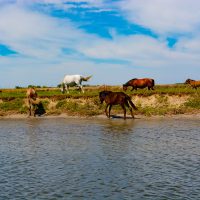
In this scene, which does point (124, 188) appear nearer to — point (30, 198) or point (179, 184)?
point (179, 184)

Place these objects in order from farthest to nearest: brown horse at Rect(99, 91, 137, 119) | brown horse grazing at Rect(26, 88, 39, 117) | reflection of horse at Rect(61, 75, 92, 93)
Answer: reflection of horse at Rect(61, 75, 92, 93) < brown horse grazing at Rect(26, 88, 39, 117) < brown horse at Rect(99, 91, 137, 119)

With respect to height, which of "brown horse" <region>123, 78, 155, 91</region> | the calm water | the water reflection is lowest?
the calm water

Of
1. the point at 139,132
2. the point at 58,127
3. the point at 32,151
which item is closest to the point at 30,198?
the point at 32,151

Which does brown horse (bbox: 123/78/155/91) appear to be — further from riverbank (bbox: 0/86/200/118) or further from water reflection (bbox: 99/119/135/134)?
water reflection (bbox: 99/119/135/134)

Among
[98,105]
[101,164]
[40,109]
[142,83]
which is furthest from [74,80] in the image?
[101,164]

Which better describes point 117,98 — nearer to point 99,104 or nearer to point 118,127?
point 99,104

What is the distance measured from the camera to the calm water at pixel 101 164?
9.71m

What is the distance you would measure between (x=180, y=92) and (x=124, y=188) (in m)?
22.3

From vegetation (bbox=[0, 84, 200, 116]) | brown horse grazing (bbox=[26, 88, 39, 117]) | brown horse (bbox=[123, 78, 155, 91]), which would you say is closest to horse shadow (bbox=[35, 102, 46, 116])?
vegetation (bbox=[0, 84, 200, 116])

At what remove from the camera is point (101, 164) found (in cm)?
1268

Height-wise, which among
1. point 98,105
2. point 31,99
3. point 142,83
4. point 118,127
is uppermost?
point 142,83

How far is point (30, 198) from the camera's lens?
9227 mm

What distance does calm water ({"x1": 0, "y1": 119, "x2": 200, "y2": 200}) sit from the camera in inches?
382

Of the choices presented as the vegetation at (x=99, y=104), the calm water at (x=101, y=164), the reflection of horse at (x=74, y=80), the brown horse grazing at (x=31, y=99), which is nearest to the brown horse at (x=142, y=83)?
the reflection of horse at (x=74, y=80)
